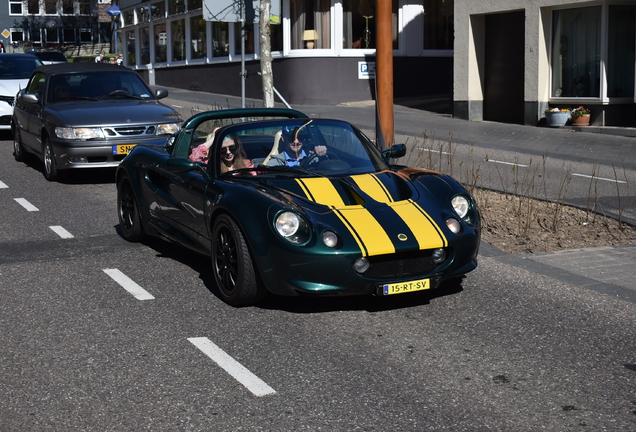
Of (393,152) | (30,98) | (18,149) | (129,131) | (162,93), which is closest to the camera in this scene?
(393,152)

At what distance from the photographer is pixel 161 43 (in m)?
40.3

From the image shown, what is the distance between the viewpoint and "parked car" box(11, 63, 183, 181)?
12.3m

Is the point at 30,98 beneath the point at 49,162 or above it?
above

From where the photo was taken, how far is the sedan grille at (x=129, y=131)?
12.3 metres

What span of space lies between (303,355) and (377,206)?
4.65 feet

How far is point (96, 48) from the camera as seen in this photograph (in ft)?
265

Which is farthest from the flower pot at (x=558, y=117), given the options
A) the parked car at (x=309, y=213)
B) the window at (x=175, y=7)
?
the window at (x=175, y=7)

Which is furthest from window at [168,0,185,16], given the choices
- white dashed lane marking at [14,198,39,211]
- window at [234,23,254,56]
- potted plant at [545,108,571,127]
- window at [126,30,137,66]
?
white dashed lane marking at [14,198,39,211]

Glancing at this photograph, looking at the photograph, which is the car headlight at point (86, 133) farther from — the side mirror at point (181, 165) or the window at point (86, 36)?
the window at point (86, 36)

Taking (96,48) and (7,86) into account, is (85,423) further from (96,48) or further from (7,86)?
(96,48)

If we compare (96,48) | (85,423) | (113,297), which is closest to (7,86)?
(113,297)

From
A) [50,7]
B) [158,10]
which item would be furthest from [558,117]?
[50,7]

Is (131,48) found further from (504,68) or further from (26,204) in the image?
(26,204)

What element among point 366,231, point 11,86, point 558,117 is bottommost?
point 366,231
